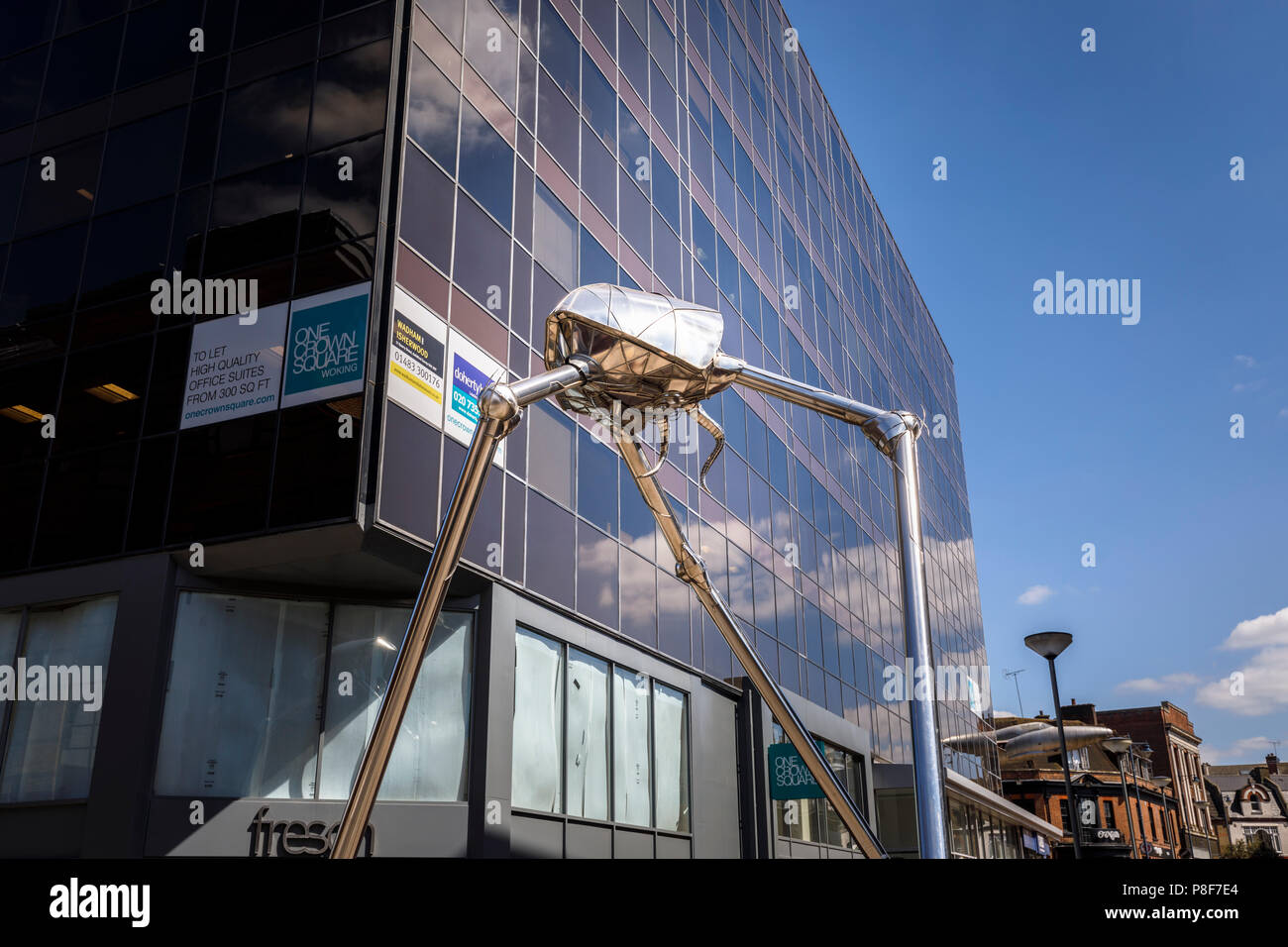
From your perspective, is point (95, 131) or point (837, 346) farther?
point (837, 346)

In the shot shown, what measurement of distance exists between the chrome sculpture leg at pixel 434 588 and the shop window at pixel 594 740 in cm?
1060

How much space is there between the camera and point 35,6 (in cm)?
1878

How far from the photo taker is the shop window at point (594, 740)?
15641 mm

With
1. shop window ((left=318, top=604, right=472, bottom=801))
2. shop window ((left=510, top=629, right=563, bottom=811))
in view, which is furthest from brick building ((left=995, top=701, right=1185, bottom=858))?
shop window ((left=318, top=604, right=472, bottom=801))

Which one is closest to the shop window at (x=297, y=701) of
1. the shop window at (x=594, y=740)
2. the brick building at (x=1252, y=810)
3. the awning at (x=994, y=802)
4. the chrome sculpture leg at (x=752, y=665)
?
the shop window at (x=594, y=740)

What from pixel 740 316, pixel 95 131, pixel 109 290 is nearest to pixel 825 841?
pixel 740 316

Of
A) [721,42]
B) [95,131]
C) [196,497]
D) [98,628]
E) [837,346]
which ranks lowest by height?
[98,628]

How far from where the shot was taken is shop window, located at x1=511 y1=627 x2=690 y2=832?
1564cm

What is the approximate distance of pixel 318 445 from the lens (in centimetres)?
1310

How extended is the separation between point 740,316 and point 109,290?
16.3 metres

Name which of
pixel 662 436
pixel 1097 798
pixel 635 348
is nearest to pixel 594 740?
pixel 662 436

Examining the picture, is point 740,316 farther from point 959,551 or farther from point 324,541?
point 959,551

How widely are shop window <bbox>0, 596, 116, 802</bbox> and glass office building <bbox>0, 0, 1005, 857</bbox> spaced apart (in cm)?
5

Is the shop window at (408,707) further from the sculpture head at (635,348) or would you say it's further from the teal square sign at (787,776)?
the teal square sign at (787,776)
